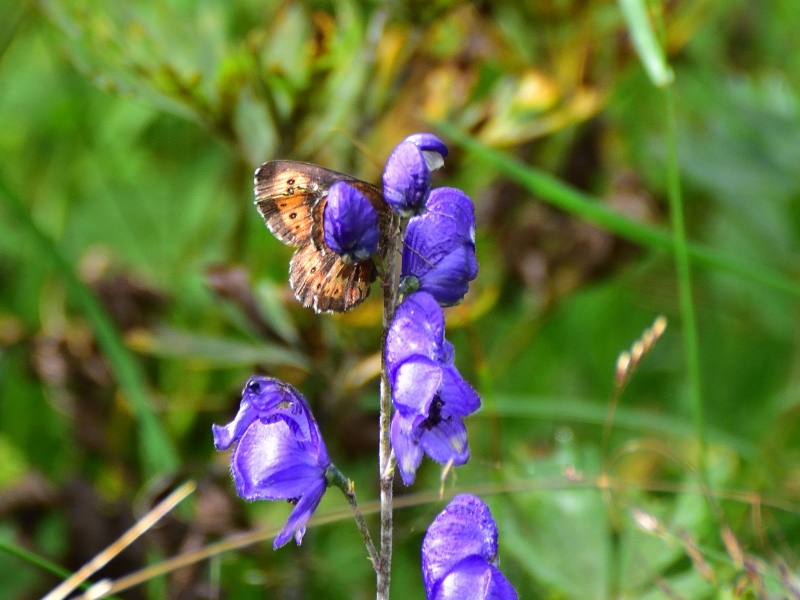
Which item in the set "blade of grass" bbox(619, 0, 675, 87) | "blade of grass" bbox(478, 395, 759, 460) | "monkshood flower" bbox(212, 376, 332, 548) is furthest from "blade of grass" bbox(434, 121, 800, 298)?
"monkshood flower" bbox(212, 376, 332, 548)

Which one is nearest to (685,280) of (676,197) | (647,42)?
(676,197)

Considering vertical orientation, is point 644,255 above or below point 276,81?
below

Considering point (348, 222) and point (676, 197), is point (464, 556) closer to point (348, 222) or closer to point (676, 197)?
point (348, 222)

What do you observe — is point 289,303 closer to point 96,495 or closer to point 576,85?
point 96,495

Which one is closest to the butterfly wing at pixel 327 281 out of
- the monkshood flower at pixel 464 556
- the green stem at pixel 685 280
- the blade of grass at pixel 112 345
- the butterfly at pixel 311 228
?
the butterfly at pixel 311 228

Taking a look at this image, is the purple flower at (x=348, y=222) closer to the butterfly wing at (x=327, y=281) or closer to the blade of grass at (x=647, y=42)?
the butterfly wing at (x=327, y=281)

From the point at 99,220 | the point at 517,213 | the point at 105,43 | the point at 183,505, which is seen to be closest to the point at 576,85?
the point at 517,213

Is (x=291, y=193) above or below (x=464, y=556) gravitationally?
above
